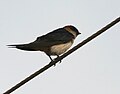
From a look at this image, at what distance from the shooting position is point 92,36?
157 inches

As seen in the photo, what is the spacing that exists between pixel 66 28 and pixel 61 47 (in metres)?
1.08

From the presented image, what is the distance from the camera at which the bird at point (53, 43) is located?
5841 millimetres

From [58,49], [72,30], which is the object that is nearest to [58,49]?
[58,49]

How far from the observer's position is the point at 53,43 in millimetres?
6410

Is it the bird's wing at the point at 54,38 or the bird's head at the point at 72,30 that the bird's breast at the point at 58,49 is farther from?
the bird's head at the point at 72,30

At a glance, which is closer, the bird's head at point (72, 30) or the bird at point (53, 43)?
the bird at point (53, 43)

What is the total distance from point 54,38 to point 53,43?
0.69ft

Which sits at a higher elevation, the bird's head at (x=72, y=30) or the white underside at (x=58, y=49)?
the bird's head at (x=72, y=30)

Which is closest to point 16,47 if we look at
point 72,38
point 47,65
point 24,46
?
point 24,46

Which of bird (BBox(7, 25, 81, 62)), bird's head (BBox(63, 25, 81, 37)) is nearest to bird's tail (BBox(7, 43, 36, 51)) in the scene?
bird (BBox(7, 25, 81, 62))

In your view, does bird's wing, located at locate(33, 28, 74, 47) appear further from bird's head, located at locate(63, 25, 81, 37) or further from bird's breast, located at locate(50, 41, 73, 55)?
bird's head, located at locate(63, 25, 81, 37)

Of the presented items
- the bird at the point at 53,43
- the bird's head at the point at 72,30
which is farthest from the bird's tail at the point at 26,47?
the bird's head at the point at 72,30

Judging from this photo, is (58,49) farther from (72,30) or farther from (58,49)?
(72,30)

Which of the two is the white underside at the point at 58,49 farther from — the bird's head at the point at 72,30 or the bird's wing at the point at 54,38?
the bird's head at the point at 72,30
